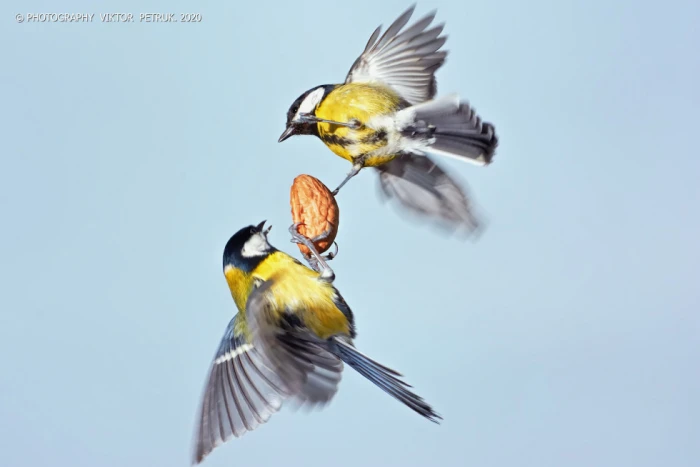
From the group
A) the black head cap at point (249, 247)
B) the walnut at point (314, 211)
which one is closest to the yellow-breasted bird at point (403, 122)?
the walnut at point (314, 211)

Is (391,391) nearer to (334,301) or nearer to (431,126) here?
(334,301)

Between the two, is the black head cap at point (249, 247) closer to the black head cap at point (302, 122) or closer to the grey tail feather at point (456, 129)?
the black head cap at point (302, 122)

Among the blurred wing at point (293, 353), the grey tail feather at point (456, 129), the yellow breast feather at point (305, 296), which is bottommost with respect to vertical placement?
the blurred wing at point (293, 353)

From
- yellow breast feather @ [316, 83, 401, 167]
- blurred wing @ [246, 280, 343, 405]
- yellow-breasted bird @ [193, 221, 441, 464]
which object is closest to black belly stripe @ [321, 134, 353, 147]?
yellow breast feather @ [316, 83, 401, 167]

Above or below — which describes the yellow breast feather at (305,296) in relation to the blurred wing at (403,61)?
below

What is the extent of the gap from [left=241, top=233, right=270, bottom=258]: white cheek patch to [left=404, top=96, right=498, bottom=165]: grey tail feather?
1.61ft

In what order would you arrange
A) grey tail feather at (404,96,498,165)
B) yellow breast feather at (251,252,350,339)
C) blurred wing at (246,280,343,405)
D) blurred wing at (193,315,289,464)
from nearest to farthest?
1. blurred wing at (246,280,343,405)
2. blurred wing at (193,315,289,464)
3. yellow breast feather at (251,252,350,339)
4. grey tail feather at (404,96,498,165)

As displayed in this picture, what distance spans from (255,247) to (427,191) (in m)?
0.56

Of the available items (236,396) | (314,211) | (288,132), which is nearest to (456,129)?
(314,211)

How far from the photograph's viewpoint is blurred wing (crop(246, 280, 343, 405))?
1995mm

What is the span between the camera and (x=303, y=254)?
2.45m

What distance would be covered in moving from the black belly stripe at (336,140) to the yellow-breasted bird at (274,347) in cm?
29

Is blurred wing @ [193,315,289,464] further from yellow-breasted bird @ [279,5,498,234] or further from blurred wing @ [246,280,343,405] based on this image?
yellow-breasted bird @ [279,5,498,234]

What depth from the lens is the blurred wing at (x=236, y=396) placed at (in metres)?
2.14
